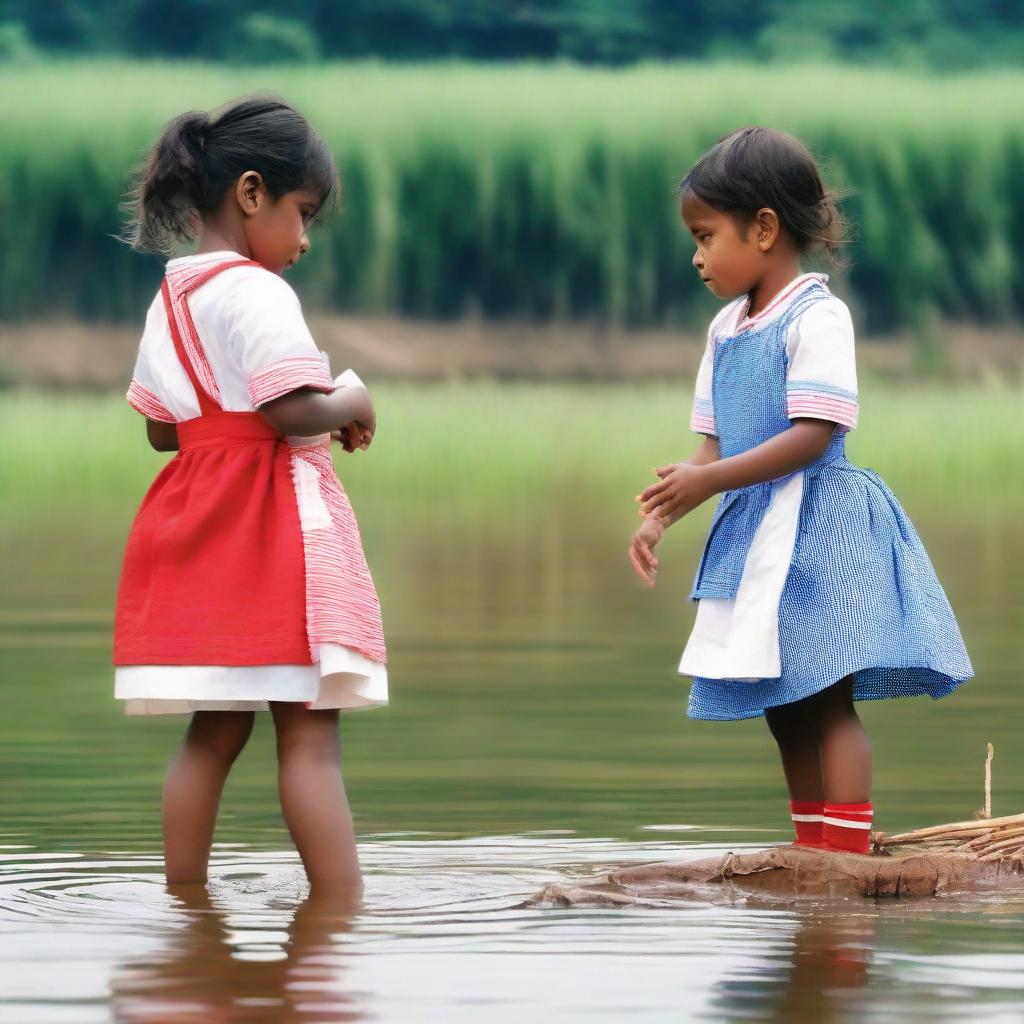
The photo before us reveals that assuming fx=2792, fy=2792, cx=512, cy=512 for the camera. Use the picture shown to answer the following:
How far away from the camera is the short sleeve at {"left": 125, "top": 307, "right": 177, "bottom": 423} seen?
432cm

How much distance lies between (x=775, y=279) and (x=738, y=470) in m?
0.37

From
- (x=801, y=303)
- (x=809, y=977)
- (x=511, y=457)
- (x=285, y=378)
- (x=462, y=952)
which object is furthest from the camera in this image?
(x=511, y=457)

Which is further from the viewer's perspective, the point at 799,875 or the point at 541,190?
the point at 541,190

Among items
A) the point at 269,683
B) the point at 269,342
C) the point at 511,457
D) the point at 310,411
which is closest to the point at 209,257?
the point at 269,342

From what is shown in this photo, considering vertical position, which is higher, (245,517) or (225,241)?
(225,241)

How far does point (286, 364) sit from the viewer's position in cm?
411

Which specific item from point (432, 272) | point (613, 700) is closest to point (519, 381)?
point (432, 272)

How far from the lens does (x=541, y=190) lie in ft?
78.4

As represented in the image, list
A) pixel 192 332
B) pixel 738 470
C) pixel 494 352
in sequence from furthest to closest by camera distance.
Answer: pixel 494 352, pixel 738 470, pixel 192 332

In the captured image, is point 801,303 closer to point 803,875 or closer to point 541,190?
point 803,875

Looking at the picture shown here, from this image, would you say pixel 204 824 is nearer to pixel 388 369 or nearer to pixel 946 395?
pixel 946 395

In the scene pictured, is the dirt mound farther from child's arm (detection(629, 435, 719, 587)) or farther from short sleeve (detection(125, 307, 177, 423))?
short sleeve (detection(125, 307, 177, 423))

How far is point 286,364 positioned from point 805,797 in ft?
3.68

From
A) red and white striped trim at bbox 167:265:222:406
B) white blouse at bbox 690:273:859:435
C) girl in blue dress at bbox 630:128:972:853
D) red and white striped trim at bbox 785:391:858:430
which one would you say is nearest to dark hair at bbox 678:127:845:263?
girl in blue dress at bbox 630:128:972:853
